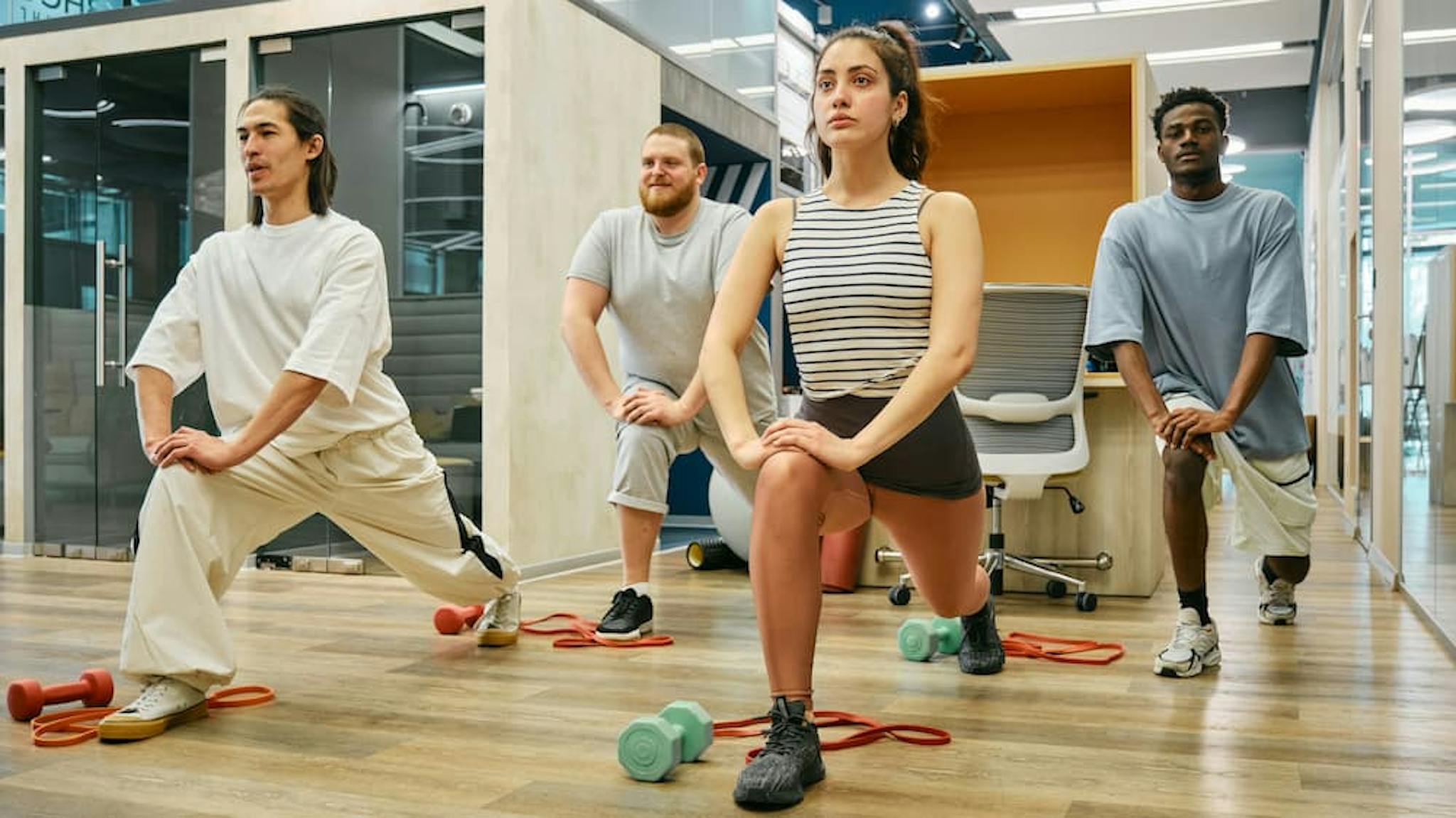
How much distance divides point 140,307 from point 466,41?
1939 mm

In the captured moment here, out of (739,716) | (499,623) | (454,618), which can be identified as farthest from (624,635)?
(739,716)

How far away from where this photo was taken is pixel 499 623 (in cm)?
351

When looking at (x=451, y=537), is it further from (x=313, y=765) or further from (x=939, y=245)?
(x=939, y=245)

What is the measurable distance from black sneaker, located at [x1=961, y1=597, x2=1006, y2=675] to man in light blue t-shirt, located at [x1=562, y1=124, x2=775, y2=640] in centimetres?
83

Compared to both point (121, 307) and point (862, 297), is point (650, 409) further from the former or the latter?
point (121, 307)

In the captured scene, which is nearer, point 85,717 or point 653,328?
point 85,717

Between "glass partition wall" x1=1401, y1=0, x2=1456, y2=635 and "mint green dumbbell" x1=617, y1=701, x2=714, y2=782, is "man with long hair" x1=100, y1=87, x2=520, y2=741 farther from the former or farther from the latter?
"glass partition wall" x1=1401, y1=0, x2=1456, y2=635

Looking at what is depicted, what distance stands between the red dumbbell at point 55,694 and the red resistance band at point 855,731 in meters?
1.30

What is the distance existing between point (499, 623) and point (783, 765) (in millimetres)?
1623

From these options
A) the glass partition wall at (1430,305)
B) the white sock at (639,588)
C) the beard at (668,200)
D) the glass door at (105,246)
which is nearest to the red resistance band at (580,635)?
the white sock at (639,588)

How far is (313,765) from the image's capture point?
2.31m

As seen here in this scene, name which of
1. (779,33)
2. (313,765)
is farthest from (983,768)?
(779,33)

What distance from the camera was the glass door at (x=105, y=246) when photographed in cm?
576

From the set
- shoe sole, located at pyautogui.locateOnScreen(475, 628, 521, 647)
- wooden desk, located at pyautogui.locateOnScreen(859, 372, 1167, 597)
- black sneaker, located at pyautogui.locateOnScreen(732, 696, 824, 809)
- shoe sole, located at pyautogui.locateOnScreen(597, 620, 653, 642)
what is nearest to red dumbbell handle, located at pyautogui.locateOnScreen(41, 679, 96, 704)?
shoe sole, located at pyautogui.locateOnScreen(475, 628, 521, 647)
